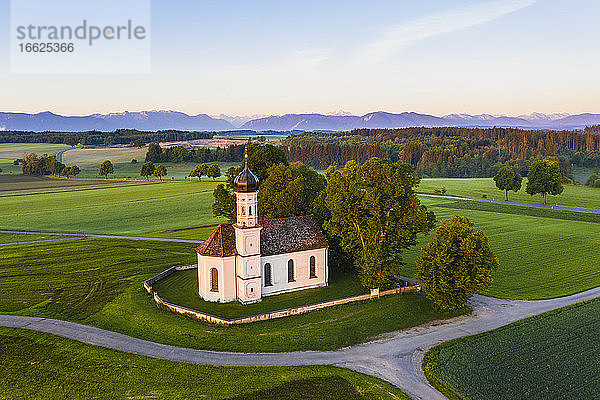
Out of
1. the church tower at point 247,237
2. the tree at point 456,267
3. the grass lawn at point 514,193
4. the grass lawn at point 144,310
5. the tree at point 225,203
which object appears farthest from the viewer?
the grass lawn at point 514,193

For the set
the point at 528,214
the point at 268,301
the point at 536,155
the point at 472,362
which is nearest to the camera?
the point at 472,362

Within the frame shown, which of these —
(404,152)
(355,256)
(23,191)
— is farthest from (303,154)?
(355,256)

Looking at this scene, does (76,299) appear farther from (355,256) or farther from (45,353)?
(355,256)

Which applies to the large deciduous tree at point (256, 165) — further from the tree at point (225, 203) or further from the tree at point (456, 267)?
the tree at point (456, 267)

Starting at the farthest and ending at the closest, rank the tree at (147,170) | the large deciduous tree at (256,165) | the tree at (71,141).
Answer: the tree at (71,141)
the tree at (147,170)
the large deciduous tree at (256,165)

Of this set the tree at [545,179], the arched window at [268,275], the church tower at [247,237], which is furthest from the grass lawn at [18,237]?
the tree at [545,179]
